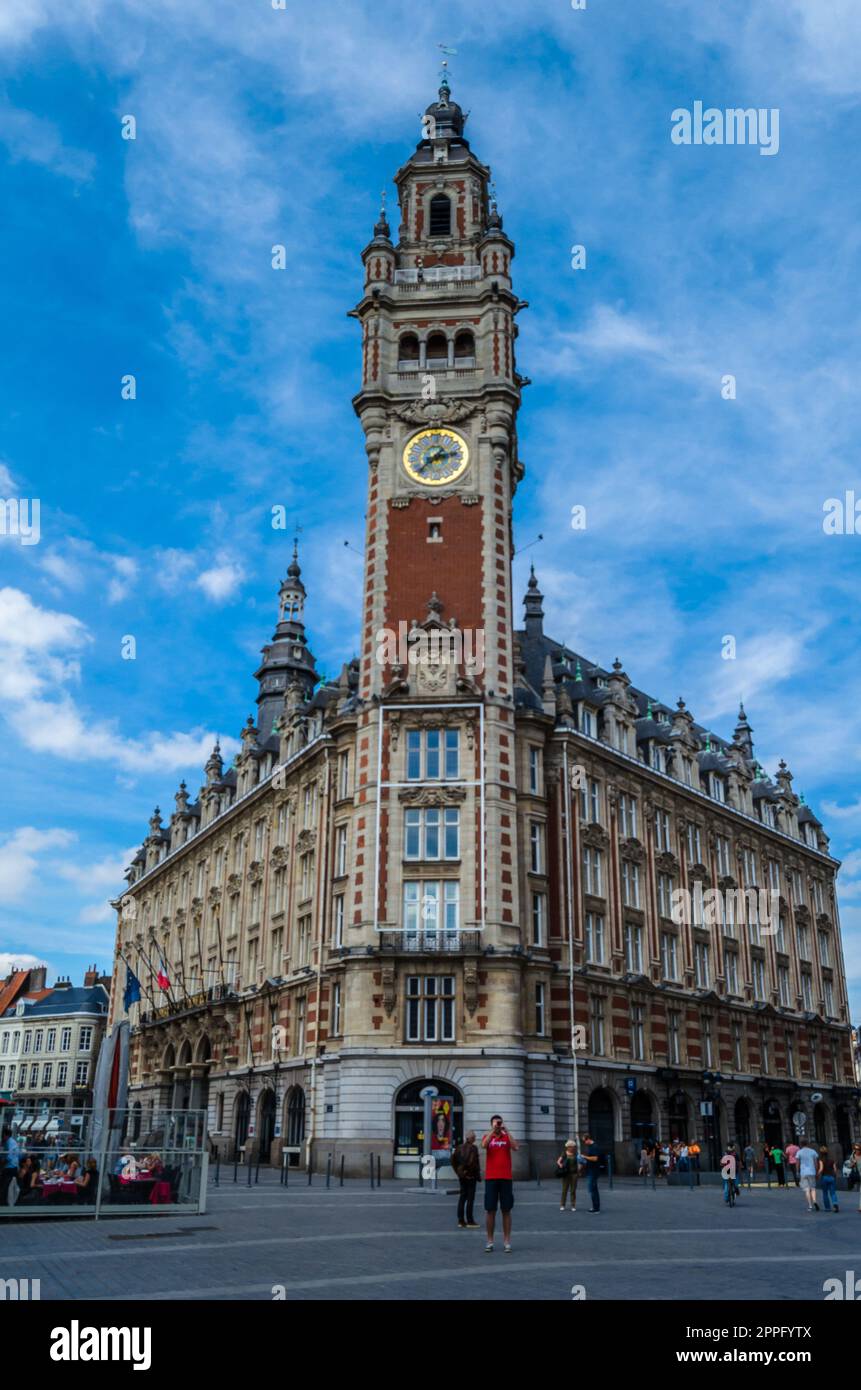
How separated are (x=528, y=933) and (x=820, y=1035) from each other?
33.5 metres

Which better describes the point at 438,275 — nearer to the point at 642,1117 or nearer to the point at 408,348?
the point at 408,348

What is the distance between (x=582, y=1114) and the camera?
4981 cm

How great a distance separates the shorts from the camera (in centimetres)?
1834

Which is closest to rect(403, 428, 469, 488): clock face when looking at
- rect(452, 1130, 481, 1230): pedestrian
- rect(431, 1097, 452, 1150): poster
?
rect(431, 1097, 452, 1150): poster

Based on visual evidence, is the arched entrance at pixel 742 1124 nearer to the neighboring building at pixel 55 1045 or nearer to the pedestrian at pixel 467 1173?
the pedestrian at pixel 467 1173

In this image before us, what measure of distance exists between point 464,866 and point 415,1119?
9.93m

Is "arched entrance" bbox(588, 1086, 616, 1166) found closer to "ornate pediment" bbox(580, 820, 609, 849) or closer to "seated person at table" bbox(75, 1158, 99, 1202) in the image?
"ornate pediment" bbox(580, 820, 609, 849)

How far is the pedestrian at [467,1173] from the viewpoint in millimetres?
21344

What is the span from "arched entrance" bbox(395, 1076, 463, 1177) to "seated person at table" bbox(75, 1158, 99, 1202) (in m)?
23.2

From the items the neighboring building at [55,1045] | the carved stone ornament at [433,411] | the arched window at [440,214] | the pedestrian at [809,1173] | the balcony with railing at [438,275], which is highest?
the arched window at [440,214]

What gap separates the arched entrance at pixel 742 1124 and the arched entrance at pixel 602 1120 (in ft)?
44.4

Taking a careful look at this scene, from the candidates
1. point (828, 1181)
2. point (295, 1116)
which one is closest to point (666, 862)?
point (295, 1116)

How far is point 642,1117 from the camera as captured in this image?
54.8m

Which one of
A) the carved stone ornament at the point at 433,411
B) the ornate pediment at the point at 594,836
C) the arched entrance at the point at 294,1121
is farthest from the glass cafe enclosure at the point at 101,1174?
the carved stone ornament at the point at 433,411
